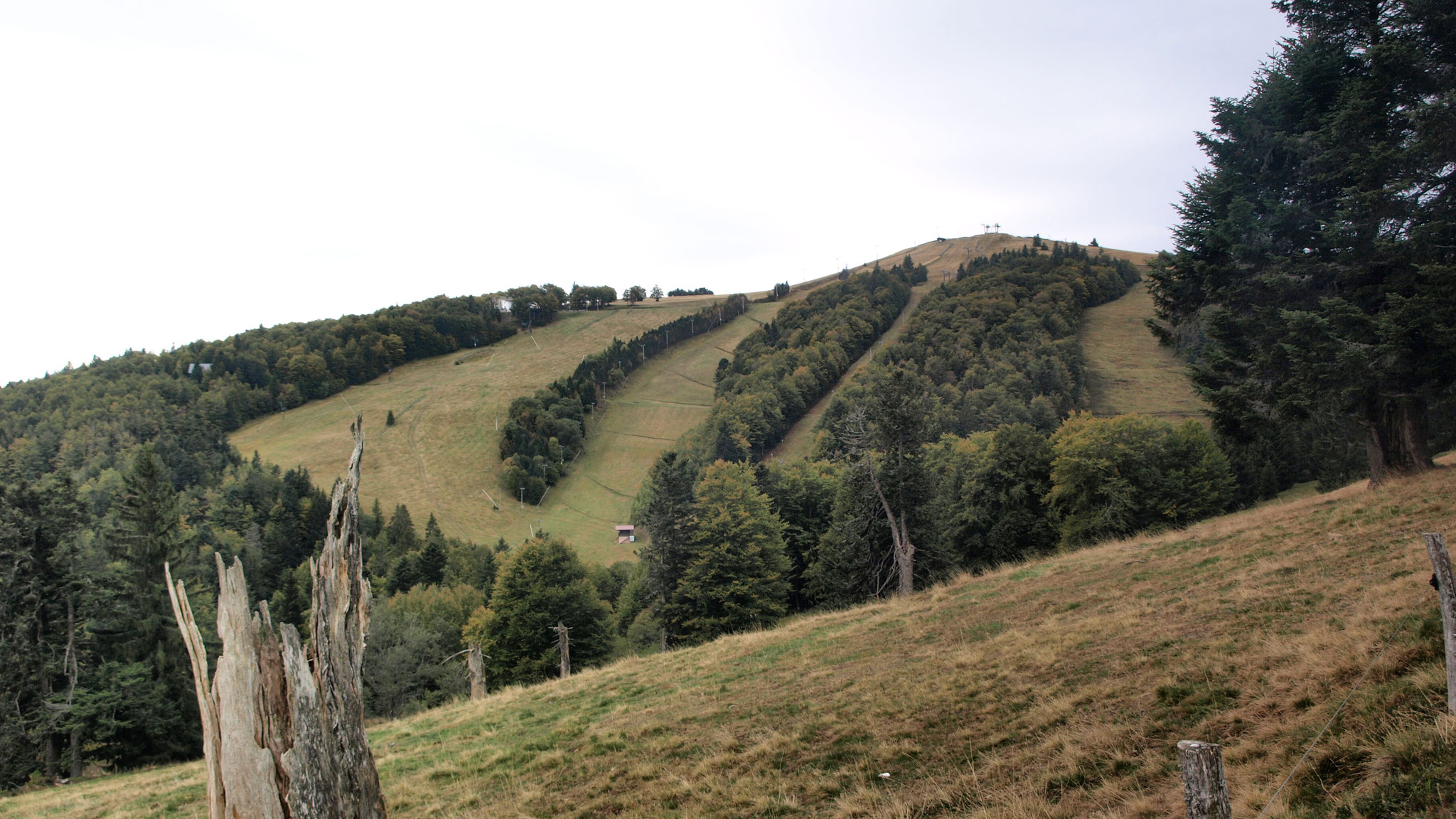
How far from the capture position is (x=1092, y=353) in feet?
359

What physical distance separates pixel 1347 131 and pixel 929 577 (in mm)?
27298

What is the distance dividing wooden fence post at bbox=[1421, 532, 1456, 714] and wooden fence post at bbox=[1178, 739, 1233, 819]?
13.8ft

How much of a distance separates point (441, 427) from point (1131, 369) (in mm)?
113595

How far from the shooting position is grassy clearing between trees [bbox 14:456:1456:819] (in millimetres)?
6426

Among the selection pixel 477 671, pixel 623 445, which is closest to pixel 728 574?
pixel 477 671

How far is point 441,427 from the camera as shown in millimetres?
127250

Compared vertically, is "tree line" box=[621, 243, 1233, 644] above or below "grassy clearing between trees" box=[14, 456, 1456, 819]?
below

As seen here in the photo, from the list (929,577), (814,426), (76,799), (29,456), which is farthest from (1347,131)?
(29,456)

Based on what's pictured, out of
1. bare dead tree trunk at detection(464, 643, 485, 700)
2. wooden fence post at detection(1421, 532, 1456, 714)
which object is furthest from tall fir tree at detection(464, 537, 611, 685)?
wooden fence post at detection(1421, 532, 1456, 714)

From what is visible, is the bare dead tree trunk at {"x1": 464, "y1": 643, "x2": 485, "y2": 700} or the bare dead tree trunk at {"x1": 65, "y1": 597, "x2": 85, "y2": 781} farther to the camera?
the bare dead tree trunk at {"x1": 65, "y1": 597, "x2": 85, "y2": 781}

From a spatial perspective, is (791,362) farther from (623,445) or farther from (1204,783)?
(1204,783)

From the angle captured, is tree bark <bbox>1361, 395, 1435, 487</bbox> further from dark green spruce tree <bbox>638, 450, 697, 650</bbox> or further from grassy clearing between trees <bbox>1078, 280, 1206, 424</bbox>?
grassy clearing between trees <bbox>1078, 280, 1206, 424</bbox>

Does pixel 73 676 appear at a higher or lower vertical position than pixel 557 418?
lower

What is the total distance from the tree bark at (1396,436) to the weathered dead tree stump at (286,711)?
26.3 m
